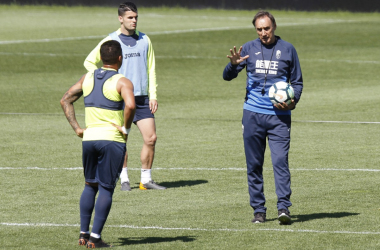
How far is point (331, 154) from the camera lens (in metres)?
12.7

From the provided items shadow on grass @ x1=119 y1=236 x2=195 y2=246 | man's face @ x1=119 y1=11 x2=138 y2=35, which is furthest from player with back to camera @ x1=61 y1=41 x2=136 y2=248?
man's face @ x1=119 y1=11 x2=138 y2=35

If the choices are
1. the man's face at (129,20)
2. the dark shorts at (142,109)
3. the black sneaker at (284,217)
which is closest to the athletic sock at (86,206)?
the black sneaker at (284,217)

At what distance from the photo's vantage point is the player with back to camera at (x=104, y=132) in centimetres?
703

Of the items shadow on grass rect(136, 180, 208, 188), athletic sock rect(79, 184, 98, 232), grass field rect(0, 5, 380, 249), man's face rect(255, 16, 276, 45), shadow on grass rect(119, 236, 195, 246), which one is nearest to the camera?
athletic sock rect(79, 184, 98, 232)

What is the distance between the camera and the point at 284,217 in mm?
7973

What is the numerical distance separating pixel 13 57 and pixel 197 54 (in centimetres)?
678

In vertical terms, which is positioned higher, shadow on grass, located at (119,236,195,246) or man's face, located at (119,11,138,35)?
man's face, located at (119,11,138,35)

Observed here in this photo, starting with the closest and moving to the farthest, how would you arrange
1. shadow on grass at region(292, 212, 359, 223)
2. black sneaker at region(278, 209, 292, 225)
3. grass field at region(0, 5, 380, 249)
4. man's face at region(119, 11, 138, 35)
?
grass field at region(0, 5, 380, 249), black sneaker at region(278, 209, 292, 225), shadow on grass at region(292, 212, 359, 223), man's face at region(119, 11, 138, 35)

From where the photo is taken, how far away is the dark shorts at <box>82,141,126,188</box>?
7027 millimetres

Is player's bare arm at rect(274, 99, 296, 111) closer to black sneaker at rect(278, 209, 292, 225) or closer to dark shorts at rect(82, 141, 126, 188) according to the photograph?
black sneaker at rect(278, 209, 292, 225)

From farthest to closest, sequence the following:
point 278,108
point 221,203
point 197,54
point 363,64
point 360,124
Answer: point 197,54 < point 363,64 < point 360,124 < point 221,203 < point 278,108

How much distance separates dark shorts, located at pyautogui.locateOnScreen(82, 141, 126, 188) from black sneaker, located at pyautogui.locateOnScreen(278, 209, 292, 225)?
1.82 metres

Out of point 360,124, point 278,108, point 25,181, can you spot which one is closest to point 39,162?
point 25,181

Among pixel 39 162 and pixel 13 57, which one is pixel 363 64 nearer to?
pixel 13 57
